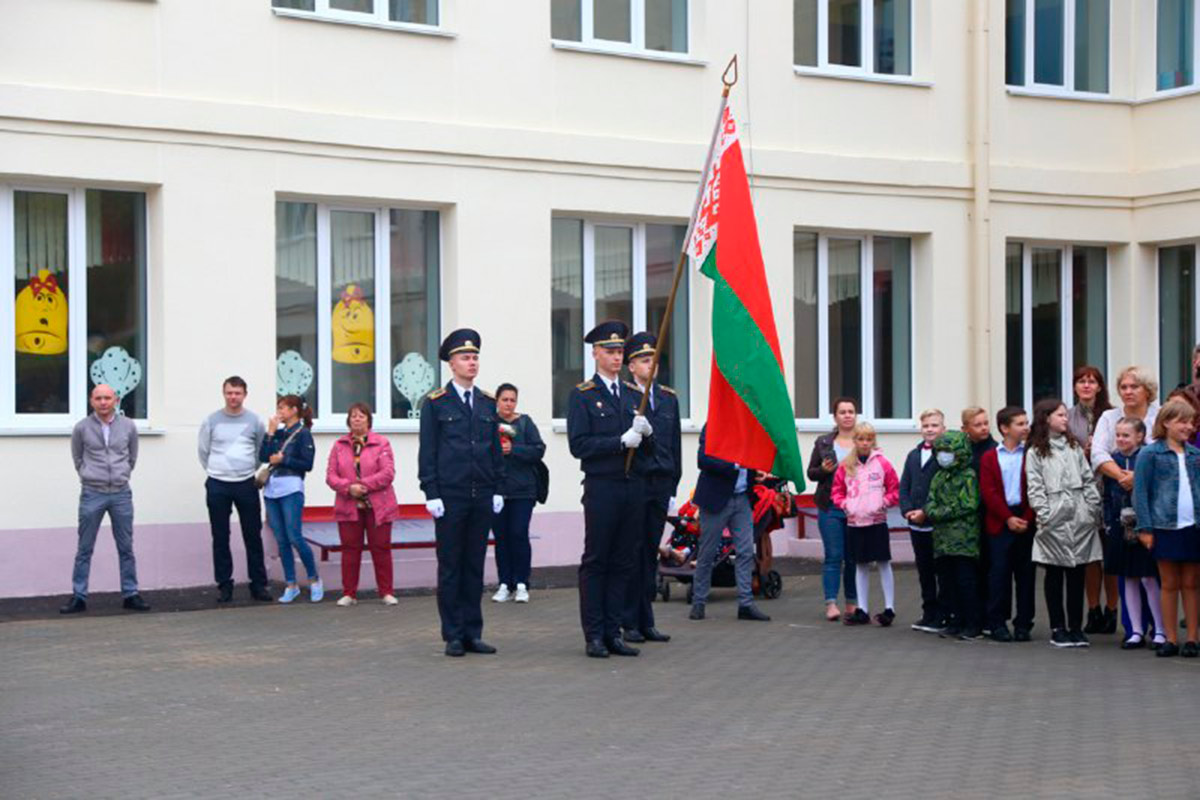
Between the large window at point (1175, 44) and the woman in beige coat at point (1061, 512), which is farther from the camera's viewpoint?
the large window at point (1175, 44)

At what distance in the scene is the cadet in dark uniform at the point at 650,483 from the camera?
13.4 meters

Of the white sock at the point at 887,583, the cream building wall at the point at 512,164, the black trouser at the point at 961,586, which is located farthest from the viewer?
the cream building wall at the point at 512,164

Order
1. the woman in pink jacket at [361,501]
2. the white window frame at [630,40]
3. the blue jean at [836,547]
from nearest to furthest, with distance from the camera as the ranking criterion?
the blue jean at [836,547] → the woman in pink jacket at [361,501] → the white window frame at [630,40]

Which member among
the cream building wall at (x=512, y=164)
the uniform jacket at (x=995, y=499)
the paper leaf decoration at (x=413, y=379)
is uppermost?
the cream building wall at (x=512, y=164)

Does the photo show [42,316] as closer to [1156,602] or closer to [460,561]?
[460,561]

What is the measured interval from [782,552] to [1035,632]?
248 inches

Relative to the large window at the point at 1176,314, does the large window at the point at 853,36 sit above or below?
above

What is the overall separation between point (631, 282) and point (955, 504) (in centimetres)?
723

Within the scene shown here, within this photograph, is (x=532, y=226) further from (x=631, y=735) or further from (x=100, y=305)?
(x=631, y=735)

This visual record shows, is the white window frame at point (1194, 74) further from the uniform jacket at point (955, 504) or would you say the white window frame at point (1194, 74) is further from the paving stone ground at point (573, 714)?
the paving stone ground at point (573, 714)

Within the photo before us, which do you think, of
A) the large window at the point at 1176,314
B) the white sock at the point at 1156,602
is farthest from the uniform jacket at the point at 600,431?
the large window at the point at 1176,314

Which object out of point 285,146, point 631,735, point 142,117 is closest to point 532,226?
point 285,146

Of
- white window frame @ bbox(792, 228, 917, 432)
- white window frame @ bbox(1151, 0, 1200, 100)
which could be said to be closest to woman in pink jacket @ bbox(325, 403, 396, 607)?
white window frame @ bbox(792, 228, 917, 432)

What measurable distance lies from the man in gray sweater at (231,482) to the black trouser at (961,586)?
19.6ft
